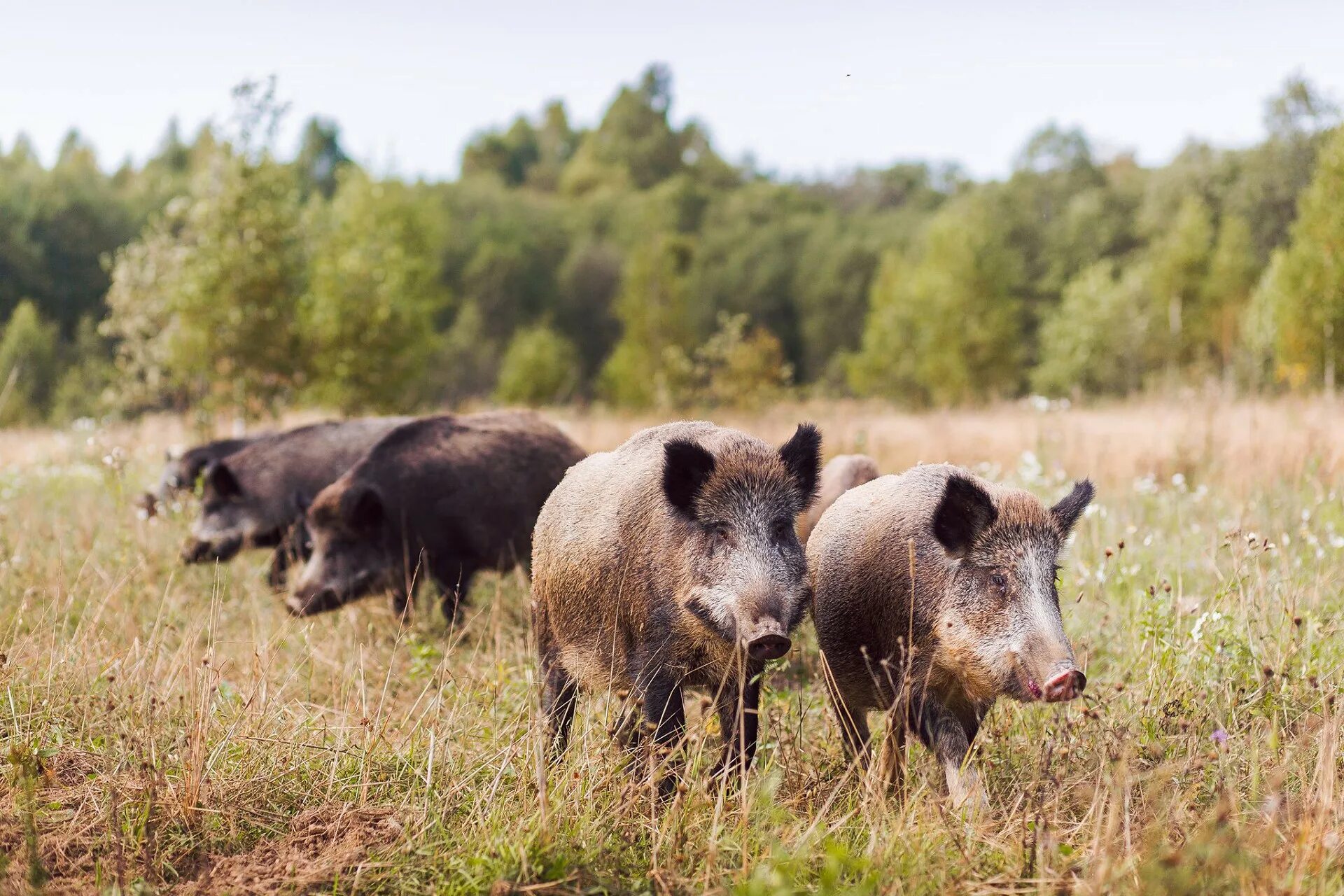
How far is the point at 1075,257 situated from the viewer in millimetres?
55781

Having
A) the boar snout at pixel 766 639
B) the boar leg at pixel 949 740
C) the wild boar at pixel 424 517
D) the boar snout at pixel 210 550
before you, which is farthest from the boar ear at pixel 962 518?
the boar snout at pixel 210 550

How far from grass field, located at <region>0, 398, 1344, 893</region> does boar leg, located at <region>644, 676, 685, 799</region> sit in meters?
0.16

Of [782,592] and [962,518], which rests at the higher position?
[962,518]

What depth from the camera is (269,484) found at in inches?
397

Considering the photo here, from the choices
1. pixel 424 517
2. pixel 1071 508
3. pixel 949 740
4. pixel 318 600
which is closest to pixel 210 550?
pixel 318 600

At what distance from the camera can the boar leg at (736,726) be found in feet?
13.4

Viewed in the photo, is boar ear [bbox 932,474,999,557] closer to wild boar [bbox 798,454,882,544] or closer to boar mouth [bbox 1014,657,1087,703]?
boar mouth [bbox 1014,657,1087,703]

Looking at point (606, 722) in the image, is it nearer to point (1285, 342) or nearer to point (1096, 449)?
point (1096, 449)

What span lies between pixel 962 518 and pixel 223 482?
7.49m

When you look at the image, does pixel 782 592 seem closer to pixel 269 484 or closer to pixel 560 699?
pixel 560 699

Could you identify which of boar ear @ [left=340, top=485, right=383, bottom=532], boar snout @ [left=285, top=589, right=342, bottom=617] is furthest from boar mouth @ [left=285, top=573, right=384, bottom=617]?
boar ear @ [left=340, top=485, right=383, bottom=532]

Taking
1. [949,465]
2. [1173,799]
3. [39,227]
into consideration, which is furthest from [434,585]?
[39,227]

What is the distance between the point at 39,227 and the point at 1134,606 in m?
34.6

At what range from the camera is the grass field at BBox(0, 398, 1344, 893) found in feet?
10.9
